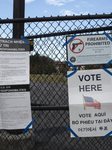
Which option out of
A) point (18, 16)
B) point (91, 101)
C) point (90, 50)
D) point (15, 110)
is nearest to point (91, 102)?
point (91, 101)

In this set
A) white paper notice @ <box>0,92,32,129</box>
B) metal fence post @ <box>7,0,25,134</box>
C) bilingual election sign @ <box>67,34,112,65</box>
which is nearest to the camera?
bilingual election sign @ <box>67,34,112,65</box>

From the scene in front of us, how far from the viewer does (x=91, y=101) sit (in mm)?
2746

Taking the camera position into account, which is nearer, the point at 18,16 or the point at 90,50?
the point at 90,50

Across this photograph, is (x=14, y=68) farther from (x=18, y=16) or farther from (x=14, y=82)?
(x=18, y=16)

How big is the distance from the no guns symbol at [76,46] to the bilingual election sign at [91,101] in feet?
0.90

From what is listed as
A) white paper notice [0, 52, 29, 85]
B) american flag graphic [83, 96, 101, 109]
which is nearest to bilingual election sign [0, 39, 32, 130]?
white paper notice [0, 52, 29, 85]

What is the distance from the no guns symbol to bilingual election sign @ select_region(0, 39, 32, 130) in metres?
0.61

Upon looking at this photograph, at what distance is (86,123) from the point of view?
9.12 ft

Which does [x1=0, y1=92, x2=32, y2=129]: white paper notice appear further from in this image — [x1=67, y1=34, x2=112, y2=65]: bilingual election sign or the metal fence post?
[x1=67, y1=34, x2=112, y2=65]: bilingual election sign

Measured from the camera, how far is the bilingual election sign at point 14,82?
2.80m

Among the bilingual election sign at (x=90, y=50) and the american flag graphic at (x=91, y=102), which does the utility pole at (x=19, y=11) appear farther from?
the american flag graphic at (x=91, y=102)

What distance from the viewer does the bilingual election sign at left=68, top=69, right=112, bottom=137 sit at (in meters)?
2.74

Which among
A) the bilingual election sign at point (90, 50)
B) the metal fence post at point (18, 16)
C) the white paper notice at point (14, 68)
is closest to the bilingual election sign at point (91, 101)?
the bilingual election sign at point (90, 50)

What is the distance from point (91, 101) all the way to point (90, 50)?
0.66 m
